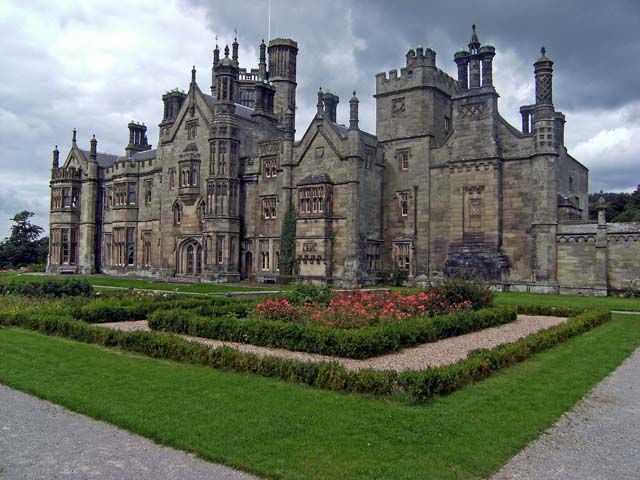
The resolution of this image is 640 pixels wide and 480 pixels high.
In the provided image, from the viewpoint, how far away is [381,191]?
132 feet

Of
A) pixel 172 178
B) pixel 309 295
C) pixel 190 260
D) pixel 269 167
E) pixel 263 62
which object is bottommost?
pixel 309 295

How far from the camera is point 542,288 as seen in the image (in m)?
32.5

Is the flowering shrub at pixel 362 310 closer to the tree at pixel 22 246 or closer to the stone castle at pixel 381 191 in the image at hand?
the stone castle at pixel 381 191

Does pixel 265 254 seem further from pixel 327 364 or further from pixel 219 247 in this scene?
pixel 327 364

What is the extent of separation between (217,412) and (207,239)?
35.1m

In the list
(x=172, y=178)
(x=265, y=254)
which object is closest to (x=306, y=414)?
(x=265, y=254)

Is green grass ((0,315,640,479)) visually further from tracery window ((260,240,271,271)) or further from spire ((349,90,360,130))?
tracery window ((260,240,271,271))

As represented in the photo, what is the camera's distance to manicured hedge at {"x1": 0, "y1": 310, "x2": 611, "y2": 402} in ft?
31.3

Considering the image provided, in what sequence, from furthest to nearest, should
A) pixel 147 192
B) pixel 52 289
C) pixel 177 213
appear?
pixel 147 192
pixel 177 213
pixel 52 289

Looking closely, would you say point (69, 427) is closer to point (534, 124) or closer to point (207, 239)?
point (534, 124)

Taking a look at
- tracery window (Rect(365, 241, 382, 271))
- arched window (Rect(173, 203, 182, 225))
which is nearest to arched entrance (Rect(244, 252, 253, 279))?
arched window (Rect(173, 203, 182, 225))

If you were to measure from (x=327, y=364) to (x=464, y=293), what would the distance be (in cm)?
1126

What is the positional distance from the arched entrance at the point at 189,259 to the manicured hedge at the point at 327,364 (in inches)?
1129

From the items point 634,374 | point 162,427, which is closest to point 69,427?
point 162,427
